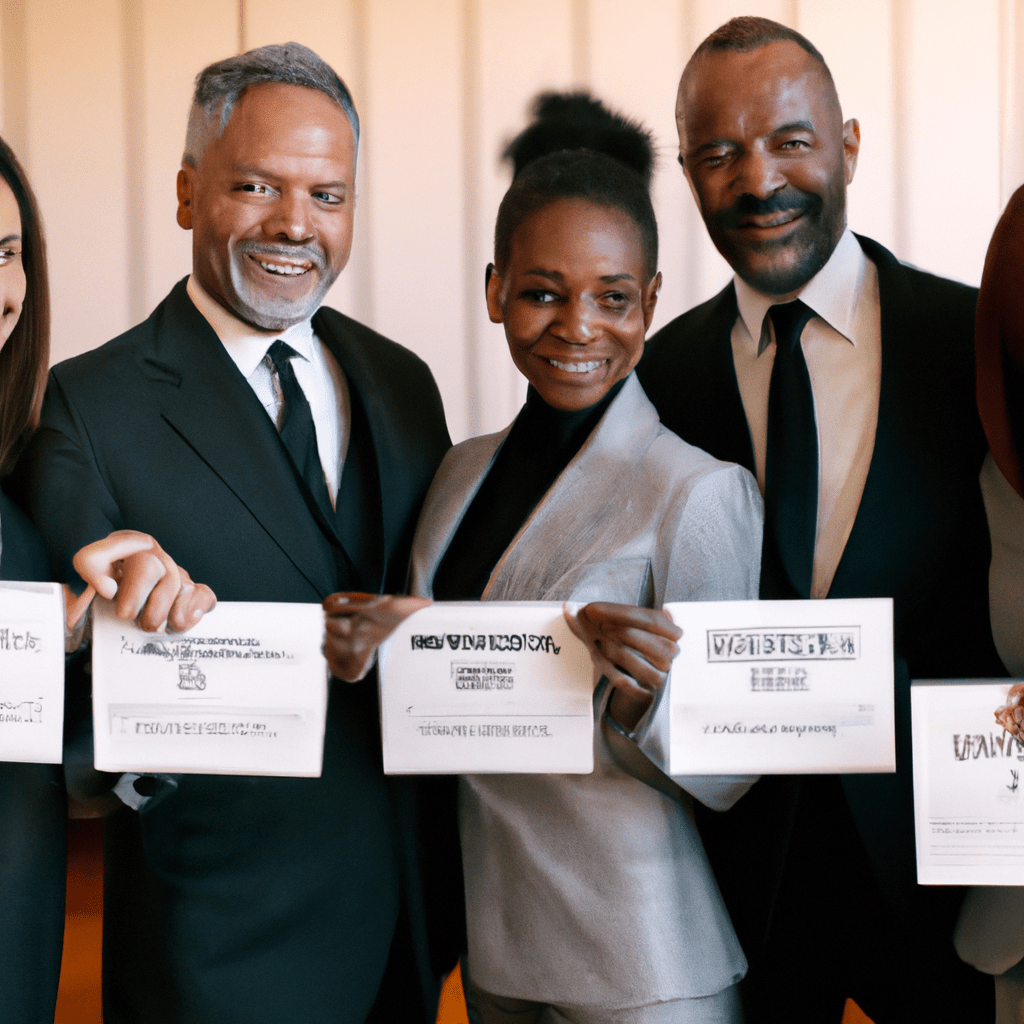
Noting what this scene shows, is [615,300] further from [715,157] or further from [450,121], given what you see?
[450,121]

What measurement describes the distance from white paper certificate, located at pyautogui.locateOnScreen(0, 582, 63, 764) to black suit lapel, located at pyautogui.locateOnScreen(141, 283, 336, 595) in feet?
0.98

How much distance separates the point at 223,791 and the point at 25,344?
0.89 meters

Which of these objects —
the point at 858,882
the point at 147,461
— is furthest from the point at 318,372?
the point at 858,882

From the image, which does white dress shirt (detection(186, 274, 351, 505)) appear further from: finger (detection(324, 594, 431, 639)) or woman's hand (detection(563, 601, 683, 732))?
woman's hand (detection(563, 601, 683, 732))

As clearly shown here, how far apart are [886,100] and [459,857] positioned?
5.47 feet

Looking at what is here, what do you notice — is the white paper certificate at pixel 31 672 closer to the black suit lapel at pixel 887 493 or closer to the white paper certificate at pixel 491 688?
the white paper certificate at pixel 491 688

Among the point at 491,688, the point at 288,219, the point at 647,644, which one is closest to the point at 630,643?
the point at 647,644

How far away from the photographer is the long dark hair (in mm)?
1781

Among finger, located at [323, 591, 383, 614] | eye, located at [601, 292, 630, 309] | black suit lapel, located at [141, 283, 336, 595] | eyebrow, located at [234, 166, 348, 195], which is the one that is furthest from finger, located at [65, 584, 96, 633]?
eye, located at [601, 292, 630, 309]

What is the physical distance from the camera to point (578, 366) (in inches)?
66.7

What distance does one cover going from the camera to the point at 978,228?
195 centimetres

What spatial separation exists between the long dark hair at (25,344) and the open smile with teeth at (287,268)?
0.41 meters

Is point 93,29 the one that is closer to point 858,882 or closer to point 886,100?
point 886,100

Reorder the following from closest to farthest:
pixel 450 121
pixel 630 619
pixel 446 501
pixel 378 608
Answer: pixel 630 619
pixel 378 608
pixel 446 501
pixel 450 121
